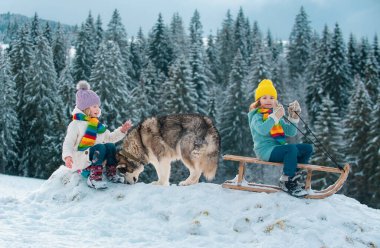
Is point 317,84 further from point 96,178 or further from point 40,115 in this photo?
point 96,178

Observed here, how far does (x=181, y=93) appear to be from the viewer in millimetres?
42656

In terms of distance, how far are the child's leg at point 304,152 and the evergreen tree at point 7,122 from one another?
123 ft

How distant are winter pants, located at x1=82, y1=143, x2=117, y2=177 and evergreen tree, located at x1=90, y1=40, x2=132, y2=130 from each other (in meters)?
30.9

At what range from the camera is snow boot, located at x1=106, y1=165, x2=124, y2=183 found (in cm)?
863

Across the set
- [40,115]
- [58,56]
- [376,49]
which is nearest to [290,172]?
[40,115]

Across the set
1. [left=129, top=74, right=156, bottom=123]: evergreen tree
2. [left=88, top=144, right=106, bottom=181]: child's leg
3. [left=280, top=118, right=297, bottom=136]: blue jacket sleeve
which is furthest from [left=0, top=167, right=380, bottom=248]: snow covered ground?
[left=129, top=74, right=156, bottom=123]: evergreen tree

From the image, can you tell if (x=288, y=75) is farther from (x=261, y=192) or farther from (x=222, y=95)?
(x=261, y=192)

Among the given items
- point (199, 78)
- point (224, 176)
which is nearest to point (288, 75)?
point (199, 78)

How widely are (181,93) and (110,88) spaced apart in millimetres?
6730

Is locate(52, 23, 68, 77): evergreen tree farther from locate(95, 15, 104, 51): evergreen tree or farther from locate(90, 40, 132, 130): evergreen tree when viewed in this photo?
locate(90, 40, 132, 130): evergreen tree

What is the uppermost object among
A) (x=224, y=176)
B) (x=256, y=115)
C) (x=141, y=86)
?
(x=141, y=86)

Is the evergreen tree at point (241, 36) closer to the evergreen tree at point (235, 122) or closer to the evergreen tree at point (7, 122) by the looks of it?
the evergreen tree at point (235, 122)

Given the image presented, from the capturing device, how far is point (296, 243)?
5855 millimetres

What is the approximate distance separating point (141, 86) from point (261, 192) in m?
38.2
